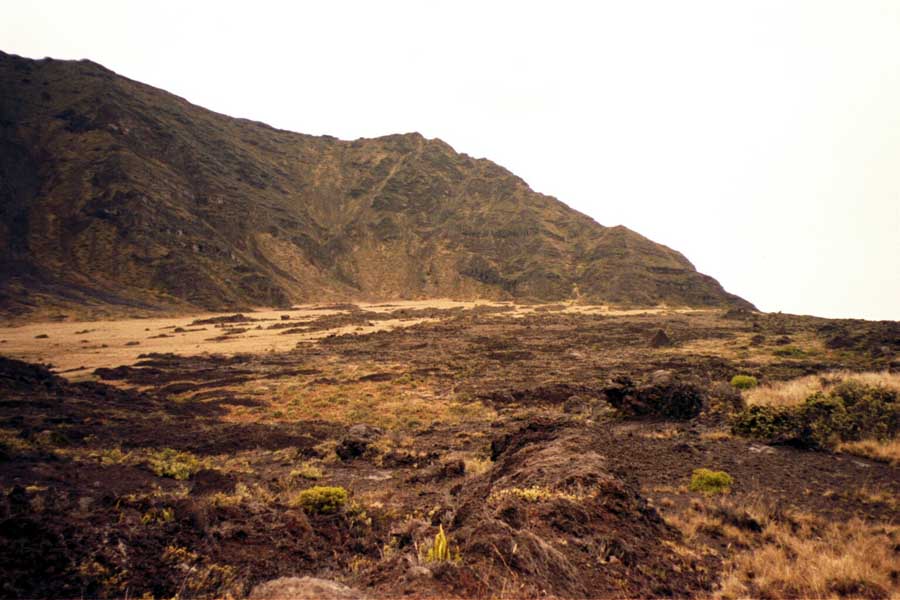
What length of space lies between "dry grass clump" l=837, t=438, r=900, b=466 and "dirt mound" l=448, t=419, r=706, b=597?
6585mm

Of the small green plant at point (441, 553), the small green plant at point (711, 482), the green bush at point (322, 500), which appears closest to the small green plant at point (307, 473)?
the green bush at point (322, 500)

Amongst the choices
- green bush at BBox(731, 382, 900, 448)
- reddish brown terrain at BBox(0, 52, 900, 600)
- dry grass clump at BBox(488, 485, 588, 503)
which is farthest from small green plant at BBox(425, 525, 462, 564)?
green bush at BBox(731, 382, 900, 448)

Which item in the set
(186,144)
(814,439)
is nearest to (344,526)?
(814,439)

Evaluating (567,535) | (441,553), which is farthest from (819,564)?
(441,553)

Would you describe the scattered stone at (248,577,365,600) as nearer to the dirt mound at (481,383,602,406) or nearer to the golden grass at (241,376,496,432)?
the golden grass at (241,376,496,432)

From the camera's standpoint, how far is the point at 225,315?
56188 millimetres

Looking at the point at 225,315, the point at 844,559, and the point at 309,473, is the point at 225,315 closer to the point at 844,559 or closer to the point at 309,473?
the point at 309,473

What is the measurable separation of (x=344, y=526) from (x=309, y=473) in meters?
4.25

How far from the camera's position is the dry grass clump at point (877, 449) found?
944cm

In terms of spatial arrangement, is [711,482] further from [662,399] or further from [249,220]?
[249,220]

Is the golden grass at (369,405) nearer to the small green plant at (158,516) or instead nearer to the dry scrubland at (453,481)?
the dry scrubland at (453,481)

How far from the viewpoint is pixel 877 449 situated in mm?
9812

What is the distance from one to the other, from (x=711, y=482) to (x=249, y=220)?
87.0 m

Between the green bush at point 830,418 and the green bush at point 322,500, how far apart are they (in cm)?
1067
